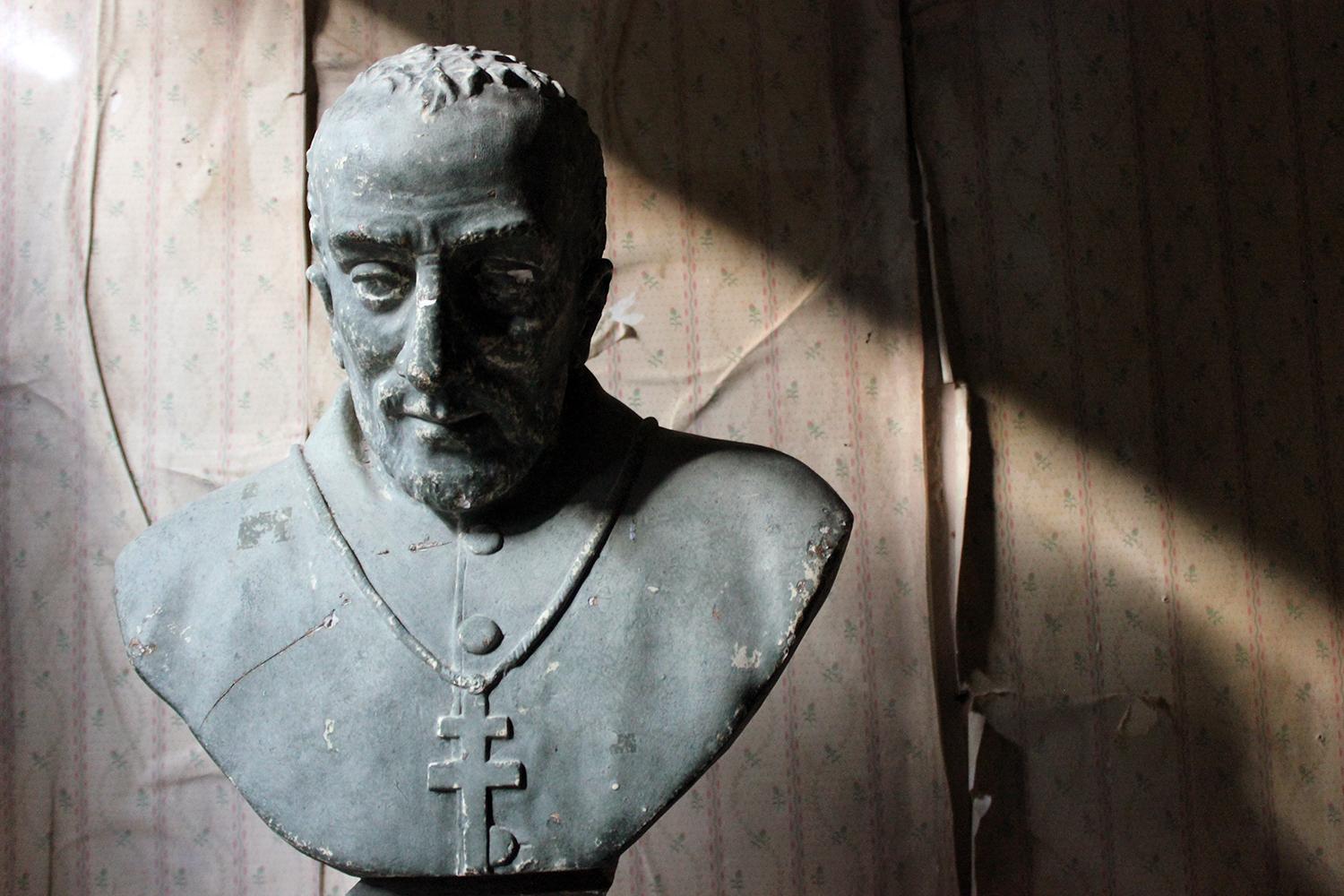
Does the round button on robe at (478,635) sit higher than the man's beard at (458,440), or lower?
lower

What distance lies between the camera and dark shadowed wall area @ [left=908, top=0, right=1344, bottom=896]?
2.69 metres

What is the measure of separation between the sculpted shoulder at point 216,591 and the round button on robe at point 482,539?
191 millimetres

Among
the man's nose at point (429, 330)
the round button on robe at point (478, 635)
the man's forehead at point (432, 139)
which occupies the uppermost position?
the man's forehead at point (432, 139)

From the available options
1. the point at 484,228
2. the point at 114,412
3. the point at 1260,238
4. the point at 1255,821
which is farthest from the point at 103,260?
the point at 1255,821

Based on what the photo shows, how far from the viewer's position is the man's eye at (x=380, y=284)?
163cm

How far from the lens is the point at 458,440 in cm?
168

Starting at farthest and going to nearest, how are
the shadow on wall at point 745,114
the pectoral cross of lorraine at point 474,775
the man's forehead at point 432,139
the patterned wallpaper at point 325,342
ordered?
the shadow on wall at point 745,114, the patterned wallpaper at point 325,342, the pectoral cross of lorraine at point 474,775, the man's forehead at point 432,139

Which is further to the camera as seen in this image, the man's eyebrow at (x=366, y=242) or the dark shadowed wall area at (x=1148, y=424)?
the dark shadowed wall area at (x=1148, y=424)

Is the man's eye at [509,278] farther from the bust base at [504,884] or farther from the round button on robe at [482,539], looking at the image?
the bust base at [504,884]

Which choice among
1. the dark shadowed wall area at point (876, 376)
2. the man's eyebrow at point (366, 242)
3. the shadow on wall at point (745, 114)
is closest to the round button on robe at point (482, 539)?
the man's eyebrow at point (366, 242)

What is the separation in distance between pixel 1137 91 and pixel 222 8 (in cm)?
179

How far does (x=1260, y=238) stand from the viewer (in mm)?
2783

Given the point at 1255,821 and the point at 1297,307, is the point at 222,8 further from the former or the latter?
the point at 1255,821

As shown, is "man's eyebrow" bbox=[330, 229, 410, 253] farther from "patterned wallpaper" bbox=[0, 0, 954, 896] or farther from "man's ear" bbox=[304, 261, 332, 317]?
"patterned wallpaper" bbox=[0, 0, 954, 896]
